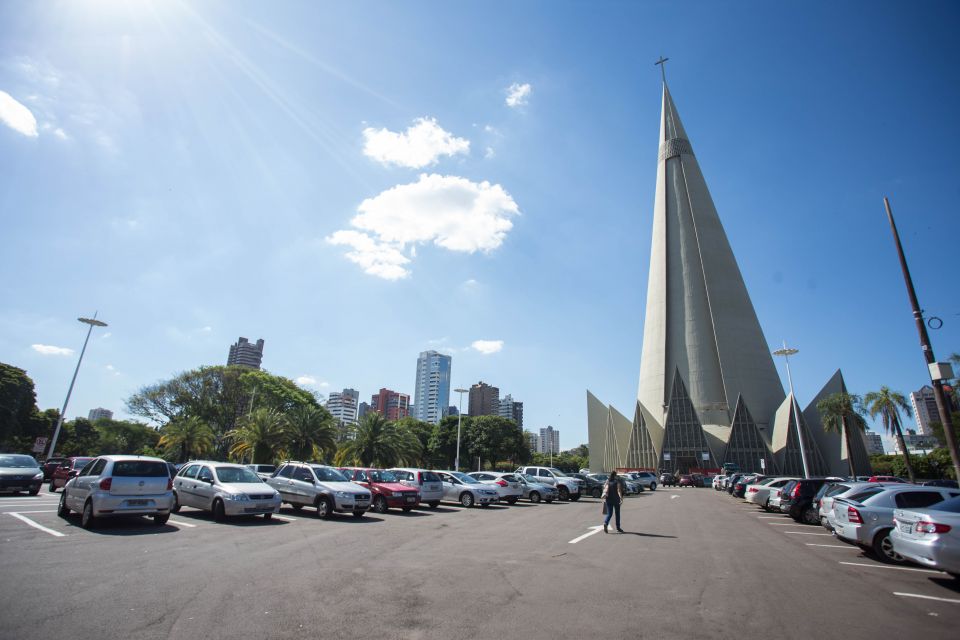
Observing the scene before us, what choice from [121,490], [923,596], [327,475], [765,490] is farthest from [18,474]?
[765,490]

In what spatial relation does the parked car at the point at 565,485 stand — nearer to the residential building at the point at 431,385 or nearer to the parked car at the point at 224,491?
the parked car at the point at 224,491

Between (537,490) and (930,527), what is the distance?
19.7m

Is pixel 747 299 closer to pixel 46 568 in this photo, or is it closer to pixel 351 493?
pixel 351 493

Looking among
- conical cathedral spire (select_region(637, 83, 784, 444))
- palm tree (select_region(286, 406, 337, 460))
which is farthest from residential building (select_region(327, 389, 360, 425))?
palm tree (select_region(286, 406, 337, 460))

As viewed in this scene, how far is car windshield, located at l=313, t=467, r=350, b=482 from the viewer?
15691mm

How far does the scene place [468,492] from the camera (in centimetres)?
2152

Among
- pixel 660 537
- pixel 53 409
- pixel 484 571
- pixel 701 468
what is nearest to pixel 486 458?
pixel 701 468

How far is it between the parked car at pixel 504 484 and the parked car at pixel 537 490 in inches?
34.0

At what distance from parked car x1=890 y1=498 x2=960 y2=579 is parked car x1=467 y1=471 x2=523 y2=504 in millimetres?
16191

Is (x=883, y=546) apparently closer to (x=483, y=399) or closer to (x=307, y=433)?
(x=307, y=433)

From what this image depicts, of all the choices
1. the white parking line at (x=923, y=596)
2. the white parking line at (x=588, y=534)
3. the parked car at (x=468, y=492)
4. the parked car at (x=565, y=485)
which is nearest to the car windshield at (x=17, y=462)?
the parked car at (x=468, y=492)

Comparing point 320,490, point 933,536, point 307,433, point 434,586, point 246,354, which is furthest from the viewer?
point 246,354

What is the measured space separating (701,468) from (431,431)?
41261mm

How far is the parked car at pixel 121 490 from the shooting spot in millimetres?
10750
